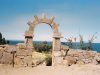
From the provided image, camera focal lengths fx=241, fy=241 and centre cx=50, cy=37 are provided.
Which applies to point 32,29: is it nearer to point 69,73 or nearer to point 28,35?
point 28,35

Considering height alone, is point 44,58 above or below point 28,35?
below

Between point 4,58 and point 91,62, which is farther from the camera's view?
point 91,62

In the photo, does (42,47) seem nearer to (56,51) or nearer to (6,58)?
(56,51)

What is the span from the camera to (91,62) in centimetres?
1529

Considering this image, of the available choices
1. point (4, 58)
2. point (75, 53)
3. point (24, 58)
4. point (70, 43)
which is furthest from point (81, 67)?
point (70, 43)

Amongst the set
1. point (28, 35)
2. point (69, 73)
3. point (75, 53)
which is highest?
point (28, 35)

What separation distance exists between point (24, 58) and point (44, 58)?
4808 mm

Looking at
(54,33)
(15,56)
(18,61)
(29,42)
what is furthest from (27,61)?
(54,33)

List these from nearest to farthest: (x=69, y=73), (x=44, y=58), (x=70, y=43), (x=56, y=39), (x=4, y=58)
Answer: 1. (x=69, y=73)
2. (x=4, y=58)
3. (x=56, y=39)
4. (x=44, y=58)
5. (x=70, y=43)

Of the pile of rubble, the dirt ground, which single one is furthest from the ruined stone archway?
the dirt ground

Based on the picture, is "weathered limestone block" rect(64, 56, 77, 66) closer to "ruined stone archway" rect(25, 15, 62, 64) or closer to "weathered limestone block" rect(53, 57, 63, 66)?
"weathered limestone block" rect(53, 57, 63, 66)

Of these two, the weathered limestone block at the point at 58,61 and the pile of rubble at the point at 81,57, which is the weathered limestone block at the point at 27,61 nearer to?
the weathered limestone block at the point at 58,61

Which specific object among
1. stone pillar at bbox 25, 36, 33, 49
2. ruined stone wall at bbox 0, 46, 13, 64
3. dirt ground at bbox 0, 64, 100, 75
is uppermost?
stone pillar at bbox 25, 36, 33, 49

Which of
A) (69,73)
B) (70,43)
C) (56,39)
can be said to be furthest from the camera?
(70,43)
